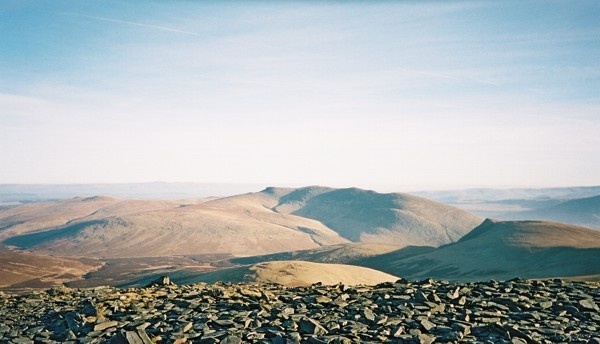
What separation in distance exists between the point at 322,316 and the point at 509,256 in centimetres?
8942

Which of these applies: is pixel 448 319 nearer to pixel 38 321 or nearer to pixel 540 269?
pixel 38 321

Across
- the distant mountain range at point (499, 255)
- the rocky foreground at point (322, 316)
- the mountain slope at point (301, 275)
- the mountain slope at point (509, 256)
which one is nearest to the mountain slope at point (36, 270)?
the distant mountain range at point (499, 255)

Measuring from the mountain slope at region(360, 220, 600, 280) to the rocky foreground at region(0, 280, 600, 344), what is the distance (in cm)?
5959

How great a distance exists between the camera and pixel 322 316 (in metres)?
16.4

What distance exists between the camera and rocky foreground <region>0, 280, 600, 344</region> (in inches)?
562

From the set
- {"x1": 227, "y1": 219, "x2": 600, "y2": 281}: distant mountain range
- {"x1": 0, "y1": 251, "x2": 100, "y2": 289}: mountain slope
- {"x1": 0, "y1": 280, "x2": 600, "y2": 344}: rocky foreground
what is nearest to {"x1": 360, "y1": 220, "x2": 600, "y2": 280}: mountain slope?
{"x1": 227, "y1": 219, "x2": 600, "y2": 281}: distant mountain range

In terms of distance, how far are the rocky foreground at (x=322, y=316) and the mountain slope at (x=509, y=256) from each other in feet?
196

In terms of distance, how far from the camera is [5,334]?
15.8 metres

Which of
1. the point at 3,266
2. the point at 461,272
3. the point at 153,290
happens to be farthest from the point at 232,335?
the point at 3,266

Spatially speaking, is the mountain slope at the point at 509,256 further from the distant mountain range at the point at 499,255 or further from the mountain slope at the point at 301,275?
the mountain slope at the point at 301,275

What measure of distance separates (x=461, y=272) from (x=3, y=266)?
397 feet

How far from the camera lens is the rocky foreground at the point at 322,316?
14273 millimetres

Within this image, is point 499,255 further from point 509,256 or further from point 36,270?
point 36,270

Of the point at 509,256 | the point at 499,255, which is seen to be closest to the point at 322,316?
the point at 509,256
